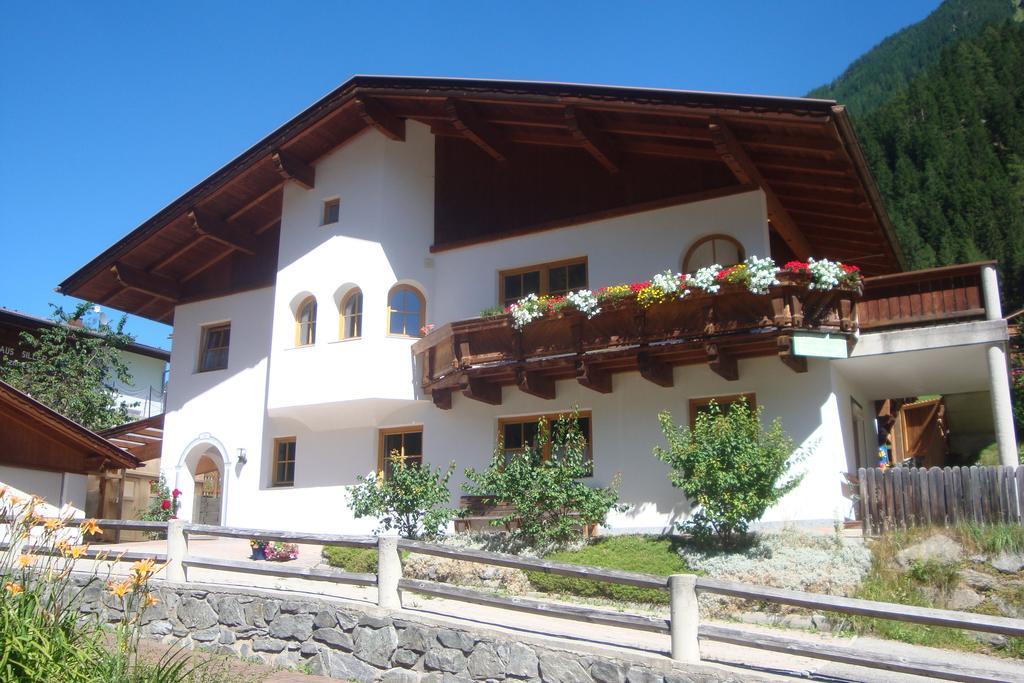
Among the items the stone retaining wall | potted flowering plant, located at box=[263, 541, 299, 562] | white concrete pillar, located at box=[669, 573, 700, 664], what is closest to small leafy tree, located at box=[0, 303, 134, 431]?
potted flowering plant, located at box=[263, 541, 299, 562]

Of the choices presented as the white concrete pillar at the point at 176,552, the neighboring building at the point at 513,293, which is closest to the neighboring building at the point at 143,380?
the neighboring building at the point at 513,293

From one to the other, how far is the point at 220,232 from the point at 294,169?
2.74 meters

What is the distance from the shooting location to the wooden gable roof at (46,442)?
17.7 meters

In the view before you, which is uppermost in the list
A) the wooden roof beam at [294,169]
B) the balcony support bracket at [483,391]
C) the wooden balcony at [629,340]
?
the wooden roof beam at [294,169]

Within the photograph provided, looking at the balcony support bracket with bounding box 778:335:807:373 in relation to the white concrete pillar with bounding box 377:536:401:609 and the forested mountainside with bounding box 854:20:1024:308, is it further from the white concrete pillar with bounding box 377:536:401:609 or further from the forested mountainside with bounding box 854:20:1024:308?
the forested mountainside with bounding box 854:20:1024:308

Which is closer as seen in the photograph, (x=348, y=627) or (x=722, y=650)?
(x=722, y=650)

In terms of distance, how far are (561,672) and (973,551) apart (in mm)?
6612

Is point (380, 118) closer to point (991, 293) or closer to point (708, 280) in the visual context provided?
point (708, 280)

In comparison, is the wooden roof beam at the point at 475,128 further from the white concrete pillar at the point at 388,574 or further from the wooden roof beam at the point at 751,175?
the white concrete pillar at the point at 388,574

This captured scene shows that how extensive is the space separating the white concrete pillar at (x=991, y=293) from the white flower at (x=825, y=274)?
216 centimetres

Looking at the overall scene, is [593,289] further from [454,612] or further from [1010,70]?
[1010,70]

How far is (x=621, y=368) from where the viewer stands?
17.0 meters

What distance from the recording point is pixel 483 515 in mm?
16625

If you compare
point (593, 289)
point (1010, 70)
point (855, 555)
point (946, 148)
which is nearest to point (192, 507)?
point (593, 289)
